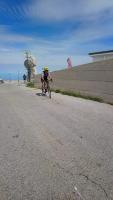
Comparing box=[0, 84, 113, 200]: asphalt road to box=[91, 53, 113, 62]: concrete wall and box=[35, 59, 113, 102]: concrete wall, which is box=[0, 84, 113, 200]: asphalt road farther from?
box=[91, 53, 113, 62]: concrete wall

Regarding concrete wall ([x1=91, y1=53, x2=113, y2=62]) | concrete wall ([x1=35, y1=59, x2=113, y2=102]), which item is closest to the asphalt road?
concrete wall ([x1=35, y1=59, x2=113, y2=102])

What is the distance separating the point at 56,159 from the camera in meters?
5.96

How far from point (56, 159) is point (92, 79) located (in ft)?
40.0

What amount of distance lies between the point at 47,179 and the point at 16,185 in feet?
1.54

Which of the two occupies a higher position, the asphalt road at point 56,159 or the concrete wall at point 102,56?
the concrete wall at point 102,56

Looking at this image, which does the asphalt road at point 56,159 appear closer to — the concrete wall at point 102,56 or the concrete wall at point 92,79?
the concrete wall at point 92,79

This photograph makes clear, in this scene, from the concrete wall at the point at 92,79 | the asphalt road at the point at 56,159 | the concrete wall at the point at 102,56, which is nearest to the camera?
the asphalt road at the point at 56,159

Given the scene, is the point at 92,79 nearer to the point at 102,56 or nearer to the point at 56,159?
the point at 102,56

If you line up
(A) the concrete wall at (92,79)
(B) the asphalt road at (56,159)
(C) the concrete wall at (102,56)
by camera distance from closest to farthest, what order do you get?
1. (B) the asphalt road at (56,159)
2. (A) the concrete wall at (92,79)
3. (C) the concrete wall at (102,56)

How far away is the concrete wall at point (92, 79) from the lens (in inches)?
614

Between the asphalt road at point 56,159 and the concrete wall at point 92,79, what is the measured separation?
5506mm

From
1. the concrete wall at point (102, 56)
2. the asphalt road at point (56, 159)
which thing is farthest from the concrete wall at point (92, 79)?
the asphalt road at point (56, 159)

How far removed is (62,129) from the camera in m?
8.87

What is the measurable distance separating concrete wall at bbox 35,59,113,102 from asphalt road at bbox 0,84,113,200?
5506 mm
